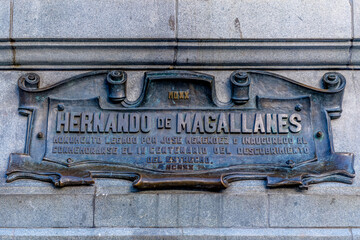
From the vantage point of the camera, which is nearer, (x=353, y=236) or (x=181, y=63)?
(x=353, y=236)

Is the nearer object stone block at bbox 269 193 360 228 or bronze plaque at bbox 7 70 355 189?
stone block at bbox 269 193 360 228

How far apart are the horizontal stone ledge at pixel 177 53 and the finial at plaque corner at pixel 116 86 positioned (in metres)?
0.22

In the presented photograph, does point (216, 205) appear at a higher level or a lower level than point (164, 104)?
lower

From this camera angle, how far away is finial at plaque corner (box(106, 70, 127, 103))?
22.9 feet

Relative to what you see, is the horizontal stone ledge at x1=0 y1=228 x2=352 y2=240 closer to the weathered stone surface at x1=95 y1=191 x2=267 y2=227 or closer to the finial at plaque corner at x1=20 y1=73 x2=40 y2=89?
the weathered stone surface at x1=95 y1=191 x2=267 y2=227

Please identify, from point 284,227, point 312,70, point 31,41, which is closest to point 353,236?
point 284,227

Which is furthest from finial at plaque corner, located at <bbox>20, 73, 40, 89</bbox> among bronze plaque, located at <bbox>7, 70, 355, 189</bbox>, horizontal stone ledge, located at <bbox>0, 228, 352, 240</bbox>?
horizontal stone ledge, located at <bbox>0, 228, 352, 240</bbox>

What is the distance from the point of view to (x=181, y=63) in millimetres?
7148

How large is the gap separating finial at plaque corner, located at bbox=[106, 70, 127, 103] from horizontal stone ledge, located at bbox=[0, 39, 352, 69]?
219 millimetres

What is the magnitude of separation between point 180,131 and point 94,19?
1.84 m

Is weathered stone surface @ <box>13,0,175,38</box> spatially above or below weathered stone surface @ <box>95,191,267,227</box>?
above

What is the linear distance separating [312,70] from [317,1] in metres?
0.92

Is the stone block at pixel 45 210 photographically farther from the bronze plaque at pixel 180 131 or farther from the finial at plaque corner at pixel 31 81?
the finial at plaque corner at pixel 31 81

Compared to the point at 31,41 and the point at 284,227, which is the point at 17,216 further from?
the point at 284,227
